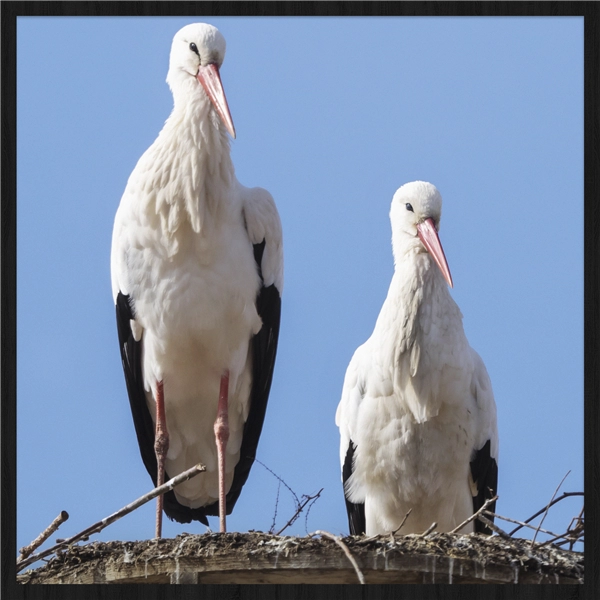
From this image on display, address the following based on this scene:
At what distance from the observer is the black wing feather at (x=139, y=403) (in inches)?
197

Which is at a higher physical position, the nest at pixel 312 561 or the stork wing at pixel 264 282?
the stork wing at pixel 264 282

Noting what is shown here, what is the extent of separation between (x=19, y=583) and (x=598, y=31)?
2.38 meters

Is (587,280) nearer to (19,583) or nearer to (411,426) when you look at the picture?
(411,426)

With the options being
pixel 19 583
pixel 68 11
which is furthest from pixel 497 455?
pixel 68 11

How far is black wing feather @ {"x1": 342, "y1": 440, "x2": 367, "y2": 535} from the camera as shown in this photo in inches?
201

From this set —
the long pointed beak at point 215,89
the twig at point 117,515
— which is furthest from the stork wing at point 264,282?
the twig at point 117,515

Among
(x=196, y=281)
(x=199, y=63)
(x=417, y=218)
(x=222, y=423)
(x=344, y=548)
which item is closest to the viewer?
(x=344, y=548)

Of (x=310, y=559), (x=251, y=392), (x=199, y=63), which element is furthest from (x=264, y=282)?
(x=310, y=559)

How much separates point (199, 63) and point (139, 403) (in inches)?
48.1

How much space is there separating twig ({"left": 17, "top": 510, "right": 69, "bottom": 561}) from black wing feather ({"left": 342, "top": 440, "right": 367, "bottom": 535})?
127cm

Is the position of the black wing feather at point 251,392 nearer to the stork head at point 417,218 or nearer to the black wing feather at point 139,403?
the black wing feather at point 139,403

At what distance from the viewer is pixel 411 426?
4.97 m

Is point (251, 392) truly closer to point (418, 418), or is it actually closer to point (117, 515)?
point (418, 418)

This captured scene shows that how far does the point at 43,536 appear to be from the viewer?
13.7 feet
